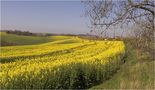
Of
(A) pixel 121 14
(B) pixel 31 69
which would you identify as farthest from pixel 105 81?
(A) pixel 121 14

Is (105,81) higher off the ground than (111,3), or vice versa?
(111,3)

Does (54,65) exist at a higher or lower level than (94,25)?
lower

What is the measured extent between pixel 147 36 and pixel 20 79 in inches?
209

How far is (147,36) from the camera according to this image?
36.9 ft

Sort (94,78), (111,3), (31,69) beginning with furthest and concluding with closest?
1. (94,78)
2. (31,69)
3. (111,3)

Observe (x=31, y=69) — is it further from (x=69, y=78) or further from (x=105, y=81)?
(x=105, y=81)

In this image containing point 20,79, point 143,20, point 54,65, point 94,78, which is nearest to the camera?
point 143,20

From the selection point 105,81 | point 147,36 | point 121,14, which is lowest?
point 105,81

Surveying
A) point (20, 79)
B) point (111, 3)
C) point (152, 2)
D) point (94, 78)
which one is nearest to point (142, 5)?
point (152, 2)

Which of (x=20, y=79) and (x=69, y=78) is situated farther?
(x=69, y=78)

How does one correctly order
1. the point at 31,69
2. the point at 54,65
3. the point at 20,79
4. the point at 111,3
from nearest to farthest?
the point at 111,3 < the point at 20,79 < the point at 31,69 < the point at 54,65

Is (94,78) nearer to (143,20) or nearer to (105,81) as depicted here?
(105,81)

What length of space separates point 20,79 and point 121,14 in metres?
5.42

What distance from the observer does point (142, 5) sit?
1038 cm
